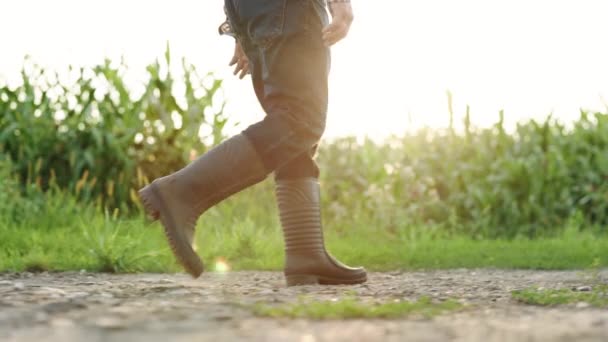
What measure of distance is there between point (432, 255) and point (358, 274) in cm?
184

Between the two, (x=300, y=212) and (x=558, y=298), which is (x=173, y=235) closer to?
(x=300, y=212)

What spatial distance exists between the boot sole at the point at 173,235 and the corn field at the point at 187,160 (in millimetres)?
3547

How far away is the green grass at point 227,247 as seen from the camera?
13.9 feet

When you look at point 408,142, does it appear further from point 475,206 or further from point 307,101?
point 307,101

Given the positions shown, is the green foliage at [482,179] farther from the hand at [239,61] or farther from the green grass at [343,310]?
the green grass at [343,310]

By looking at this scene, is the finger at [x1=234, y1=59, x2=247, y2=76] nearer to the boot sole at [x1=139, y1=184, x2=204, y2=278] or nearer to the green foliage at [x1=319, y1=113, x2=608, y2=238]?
the boot sole at [x1=139, y1=184, x2=204, y2=278]

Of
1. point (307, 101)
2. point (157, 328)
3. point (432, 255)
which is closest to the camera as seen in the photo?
point (157, 328)

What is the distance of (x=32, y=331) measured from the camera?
1.82 m

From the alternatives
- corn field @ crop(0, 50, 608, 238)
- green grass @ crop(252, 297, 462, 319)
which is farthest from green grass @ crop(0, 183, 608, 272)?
green grass @ crop(252, 297, 462, 319)

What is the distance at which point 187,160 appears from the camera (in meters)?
6.54

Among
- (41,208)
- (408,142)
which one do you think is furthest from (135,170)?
(408,142)

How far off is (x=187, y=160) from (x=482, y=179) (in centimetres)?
243

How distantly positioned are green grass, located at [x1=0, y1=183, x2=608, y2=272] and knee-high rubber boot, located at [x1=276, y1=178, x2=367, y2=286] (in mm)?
1230

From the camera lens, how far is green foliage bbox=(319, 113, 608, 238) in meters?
6.69
